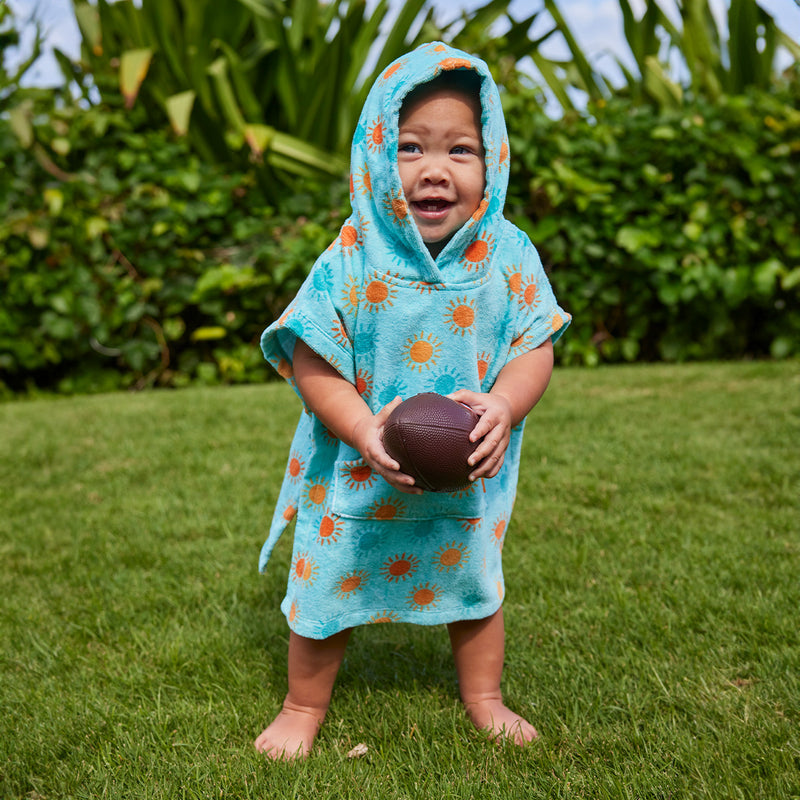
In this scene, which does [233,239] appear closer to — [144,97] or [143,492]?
[144,97]

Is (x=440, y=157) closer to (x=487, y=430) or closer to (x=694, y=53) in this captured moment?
(x=487, y=430)

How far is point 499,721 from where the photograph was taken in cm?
189

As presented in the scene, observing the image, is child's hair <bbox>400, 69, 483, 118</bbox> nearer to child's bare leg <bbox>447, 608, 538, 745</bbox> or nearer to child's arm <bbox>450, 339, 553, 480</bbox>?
child's arm <bbox>450, 339, 553, 480</bbox>

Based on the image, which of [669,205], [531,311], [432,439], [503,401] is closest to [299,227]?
[669,205]

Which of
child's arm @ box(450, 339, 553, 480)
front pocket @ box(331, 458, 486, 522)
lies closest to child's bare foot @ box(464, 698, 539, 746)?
front pocket @ box(331, 458, 486, 522)

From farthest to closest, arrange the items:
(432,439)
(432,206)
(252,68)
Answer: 1. (252,68)
2. (432,206)
3. (432,439)

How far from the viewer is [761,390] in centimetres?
486

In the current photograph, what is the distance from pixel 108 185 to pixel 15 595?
3.80 m

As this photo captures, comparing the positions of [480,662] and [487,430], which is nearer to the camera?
[487,430]

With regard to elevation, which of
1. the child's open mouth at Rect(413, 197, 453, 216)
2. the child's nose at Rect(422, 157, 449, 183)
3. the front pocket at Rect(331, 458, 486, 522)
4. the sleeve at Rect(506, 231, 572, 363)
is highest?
the child's nose at Rect(422, 157, 449, 183)

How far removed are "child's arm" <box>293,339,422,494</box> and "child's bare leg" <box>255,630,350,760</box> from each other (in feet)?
1.63

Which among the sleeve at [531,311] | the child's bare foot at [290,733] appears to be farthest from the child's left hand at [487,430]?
the child's bare foot at [290,733]

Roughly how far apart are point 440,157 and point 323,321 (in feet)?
1.33

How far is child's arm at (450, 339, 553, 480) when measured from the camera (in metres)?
1.56
